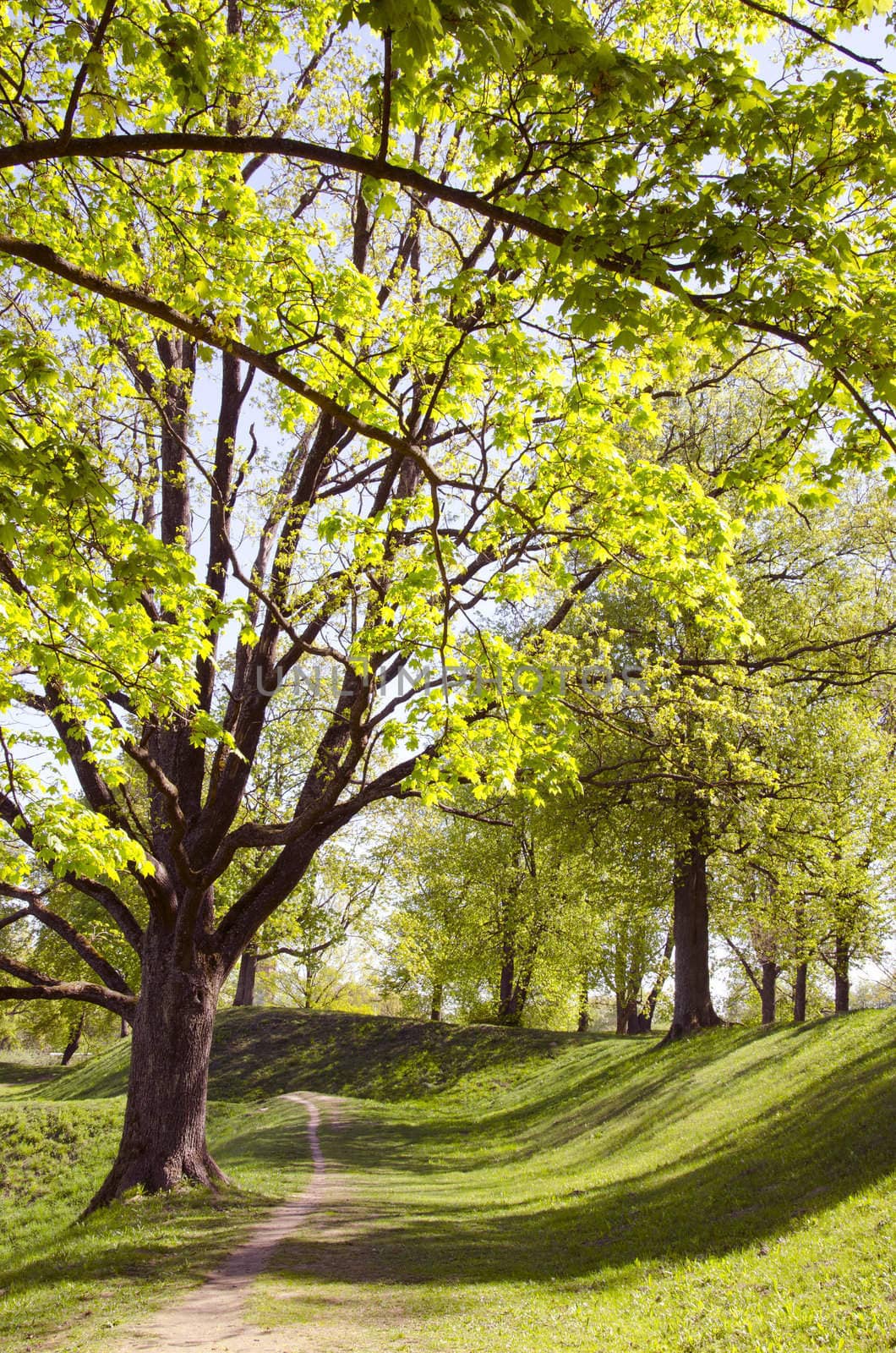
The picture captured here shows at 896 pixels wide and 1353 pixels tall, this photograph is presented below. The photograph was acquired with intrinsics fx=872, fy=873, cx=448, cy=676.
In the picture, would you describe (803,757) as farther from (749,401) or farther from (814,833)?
(749,401)

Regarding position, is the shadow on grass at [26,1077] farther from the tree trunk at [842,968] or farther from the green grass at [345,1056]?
the tree trunk at [842,968]

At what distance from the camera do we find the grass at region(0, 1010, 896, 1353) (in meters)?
6.63

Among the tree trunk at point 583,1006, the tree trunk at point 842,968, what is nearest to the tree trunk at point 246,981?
the tree trunk at point 583,1006

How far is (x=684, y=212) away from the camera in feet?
14.0

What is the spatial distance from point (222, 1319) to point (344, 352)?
807 cm

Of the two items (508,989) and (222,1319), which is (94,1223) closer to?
(222,1319)

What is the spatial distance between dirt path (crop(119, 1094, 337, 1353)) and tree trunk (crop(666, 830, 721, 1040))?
13.4 metres

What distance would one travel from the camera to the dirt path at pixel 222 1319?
618 centimetres

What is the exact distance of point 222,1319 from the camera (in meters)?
6.86

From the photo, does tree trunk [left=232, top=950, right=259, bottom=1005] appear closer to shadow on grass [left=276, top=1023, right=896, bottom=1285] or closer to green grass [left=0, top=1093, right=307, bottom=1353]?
green grass [left=0, top=1093, right=307, bottom=1353]

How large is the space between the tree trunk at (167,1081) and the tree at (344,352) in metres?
0.05

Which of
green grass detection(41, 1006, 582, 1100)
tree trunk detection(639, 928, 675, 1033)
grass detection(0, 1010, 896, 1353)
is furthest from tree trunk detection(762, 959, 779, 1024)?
grass detection(0, 1010, 896, 1353)

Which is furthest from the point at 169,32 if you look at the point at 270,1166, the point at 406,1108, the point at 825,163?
the point at 406,1108

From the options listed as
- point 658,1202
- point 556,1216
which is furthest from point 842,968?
point 556,1216
